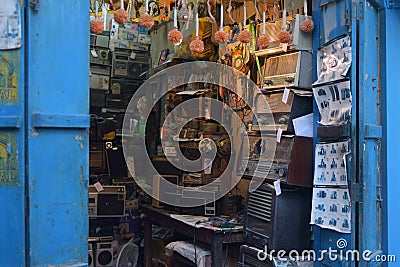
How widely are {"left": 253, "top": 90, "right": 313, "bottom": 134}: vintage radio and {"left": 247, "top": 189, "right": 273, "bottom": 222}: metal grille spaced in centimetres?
60

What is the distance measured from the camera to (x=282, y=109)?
446cm

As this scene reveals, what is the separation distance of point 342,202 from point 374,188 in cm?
28

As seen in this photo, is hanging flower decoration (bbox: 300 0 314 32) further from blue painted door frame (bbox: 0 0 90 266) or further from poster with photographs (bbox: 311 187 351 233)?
blue painted door frame (bbox: 0 0 90 266)

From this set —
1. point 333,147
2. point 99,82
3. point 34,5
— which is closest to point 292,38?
point 333,147

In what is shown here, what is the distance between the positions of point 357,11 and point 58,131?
240 centimetres

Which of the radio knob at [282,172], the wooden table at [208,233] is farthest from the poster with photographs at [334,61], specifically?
the wooden table at [208,233]

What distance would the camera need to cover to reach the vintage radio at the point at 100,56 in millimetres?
7766

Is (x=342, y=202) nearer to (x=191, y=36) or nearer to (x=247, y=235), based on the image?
Answer: (x=247, y=235)

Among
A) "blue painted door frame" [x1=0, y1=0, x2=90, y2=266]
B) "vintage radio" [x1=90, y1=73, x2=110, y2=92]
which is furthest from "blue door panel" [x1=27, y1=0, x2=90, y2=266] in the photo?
"vintage radio" [x1=90, y1=73, x2=110, y2=92]

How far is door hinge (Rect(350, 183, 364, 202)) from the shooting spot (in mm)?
3654

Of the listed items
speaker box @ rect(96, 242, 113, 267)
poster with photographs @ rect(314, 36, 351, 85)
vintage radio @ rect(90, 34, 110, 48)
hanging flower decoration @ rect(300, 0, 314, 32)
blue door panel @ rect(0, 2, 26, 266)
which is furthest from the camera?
vintage radio @ rect(90, 34, 110, 48)

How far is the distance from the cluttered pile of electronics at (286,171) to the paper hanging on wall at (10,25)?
241 centimetres

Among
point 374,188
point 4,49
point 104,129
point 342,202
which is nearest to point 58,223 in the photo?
point 4,49

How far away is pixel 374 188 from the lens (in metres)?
3.79
